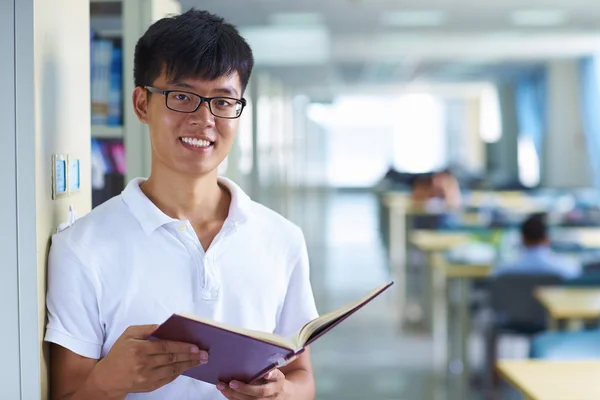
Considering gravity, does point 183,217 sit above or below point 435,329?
above

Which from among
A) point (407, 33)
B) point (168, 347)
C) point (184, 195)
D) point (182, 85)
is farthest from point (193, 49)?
point (407, 33)

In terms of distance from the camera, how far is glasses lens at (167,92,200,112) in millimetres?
1717

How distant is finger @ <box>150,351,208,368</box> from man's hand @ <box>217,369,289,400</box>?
0.11m

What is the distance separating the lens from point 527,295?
503 centimetres

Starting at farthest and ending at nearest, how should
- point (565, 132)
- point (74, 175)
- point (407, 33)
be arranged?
point (565, 132) < point (407, 33) < point (74, 175)

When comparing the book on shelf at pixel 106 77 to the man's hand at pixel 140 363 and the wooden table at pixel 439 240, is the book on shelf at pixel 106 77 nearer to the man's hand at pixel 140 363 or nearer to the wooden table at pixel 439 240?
the man's hand at pixel 140 363

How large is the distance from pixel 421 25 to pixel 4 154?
27.8 feet

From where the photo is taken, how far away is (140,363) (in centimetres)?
155

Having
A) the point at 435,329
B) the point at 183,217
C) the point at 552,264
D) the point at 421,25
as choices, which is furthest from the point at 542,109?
the point at 183,217

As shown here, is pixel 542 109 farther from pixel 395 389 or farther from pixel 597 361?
pixel 597 361

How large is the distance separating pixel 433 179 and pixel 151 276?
31.2 feet

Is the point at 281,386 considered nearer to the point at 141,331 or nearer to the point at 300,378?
the point at 300,378

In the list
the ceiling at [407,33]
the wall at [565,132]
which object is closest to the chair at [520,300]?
the ceiling at [407,33]

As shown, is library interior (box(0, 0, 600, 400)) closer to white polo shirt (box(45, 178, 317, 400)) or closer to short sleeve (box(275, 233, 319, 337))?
white polo shirt (box(45, 178, 317, 400))
